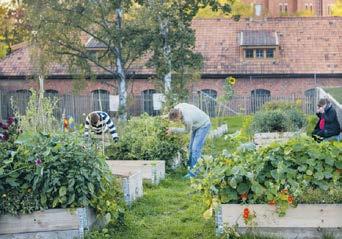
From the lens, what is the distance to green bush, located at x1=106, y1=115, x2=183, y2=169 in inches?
460

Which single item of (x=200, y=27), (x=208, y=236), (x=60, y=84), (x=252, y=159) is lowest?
(x=208, y=236)

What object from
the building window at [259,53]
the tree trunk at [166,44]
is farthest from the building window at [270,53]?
the tree trunk at [166,44]

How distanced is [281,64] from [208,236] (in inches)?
1094

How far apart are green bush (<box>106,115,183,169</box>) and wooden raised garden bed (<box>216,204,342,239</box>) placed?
5.43 m

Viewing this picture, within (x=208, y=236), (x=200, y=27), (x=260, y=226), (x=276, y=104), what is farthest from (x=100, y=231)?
(x=200, y=27)

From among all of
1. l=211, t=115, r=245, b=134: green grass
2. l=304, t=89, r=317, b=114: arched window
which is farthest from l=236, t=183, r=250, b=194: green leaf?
l=304, t=89, r=317, b=114: arched window

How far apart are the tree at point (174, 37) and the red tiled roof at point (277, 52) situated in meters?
8.12

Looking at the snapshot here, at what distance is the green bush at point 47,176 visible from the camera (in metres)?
6.43

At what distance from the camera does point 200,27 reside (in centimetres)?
3641

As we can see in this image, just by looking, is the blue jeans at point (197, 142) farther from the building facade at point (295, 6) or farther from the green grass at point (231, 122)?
the building facade at point (295, 6)

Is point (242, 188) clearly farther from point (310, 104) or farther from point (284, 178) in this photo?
point (310, 104)

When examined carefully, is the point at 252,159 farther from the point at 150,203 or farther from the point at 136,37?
the point at 136,37

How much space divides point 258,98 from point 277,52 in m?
3.83

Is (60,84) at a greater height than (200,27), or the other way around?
(200,27)
